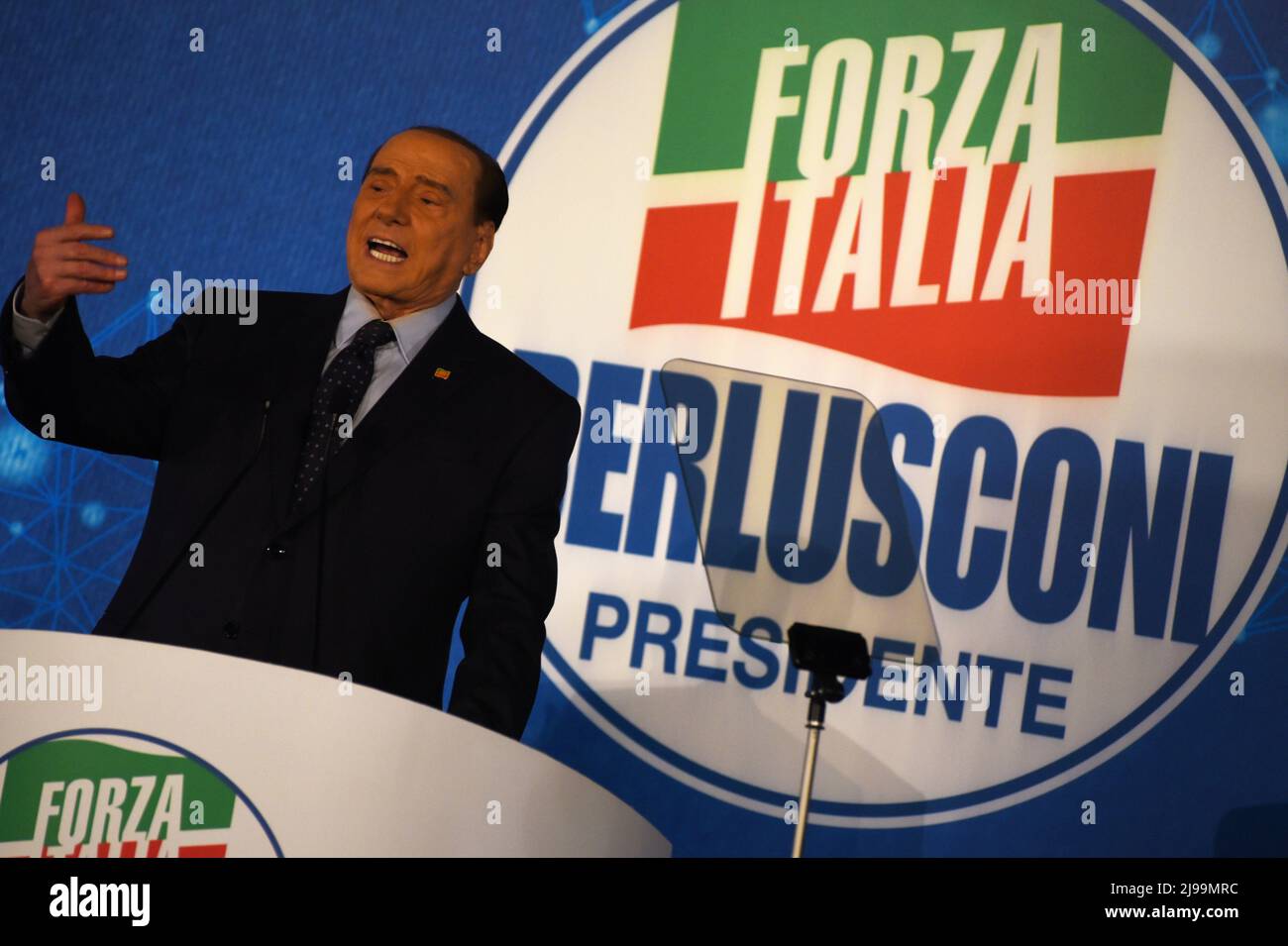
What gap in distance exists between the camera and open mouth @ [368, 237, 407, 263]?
8.55ft

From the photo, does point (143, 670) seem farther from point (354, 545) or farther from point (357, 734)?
point (354, 545)

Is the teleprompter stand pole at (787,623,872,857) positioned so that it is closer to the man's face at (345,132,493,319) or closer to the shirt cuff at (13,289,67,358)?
the man's face at (345,132,493,319)

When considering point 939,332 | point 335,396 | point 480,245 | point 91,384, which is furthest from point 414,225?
point 939,332

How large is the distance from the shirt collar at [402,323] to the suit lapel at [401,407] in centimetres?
2

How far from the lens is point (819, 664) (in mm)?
1990

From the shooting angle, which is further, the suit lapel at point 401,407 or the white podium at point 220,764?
the suit lapel at point 401,407

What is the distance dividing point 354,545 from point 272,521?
0.45 feet

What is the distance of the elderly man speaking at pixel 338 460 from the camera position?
2266 mm

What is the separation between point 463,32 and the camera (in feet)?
11.3

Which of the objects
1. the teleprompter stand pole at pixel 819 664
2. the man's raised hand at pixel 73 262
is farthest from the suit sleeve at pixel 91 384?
the teleprompter stand pole at pixel 819 664

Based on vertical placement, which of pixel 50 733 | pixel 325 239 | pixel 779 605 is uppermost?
pixel 325 239

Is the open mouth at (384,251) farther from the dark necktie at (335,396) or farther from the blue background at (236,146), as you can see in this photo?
the blue background at (236,146)

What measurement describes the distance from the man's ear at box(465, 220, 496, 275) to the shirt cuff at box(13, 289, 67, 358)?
78cm
